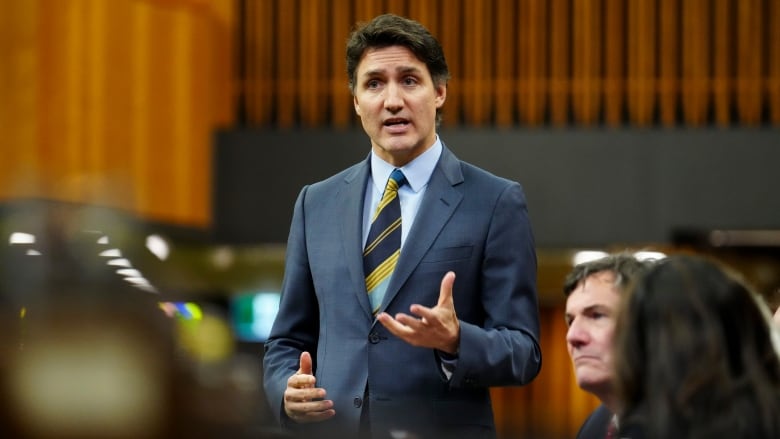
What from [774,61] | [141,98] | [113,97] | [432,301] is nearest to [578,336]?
[432,301]

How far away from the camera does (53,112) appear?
271 inches

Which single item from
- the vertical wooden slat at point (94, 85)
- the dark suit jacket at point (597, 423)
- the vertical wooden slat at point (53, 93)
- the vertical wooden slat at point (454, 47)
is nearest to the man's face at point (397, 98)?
the dark suit jacket at point (597, 423)

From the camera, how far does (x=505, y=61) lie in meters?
8.62

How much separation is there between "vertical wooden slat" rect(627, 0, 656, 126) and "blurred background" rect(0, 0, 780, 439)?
0.5 inches

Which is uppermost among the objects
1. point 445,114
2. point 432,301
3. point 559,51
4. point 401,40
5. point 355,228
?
point 559,51

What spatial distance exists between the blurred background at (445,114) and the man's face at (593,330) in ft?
14.2

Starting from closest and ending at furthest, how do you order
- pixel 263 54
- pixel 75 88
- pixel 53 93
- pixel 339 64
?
1. pixel 53 93
2. pixel 75 88
3. pixel 339 64
4. pixel 263 54

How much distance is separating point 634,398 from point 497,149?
6603 mm

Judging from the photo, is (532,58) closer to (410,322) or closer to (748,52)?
(748,52)

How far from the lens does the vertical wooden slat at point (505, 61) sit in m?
8.54

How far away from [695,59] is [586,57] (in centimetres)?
75

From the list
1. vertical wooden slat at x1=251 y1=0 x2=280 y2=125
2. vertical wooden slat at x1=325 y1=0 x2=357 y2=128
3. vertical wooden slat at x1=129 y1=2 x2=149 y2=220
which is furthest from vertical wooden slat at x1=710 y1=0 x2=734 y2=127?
vertical wooden slat at x1=129 y1=2 x2=149 y2=220

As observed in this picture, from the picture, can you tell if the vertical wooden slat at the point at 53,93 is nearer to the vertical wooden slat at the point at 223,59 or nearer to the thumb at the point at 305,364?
the vertical wooden slat at the point at 223,59

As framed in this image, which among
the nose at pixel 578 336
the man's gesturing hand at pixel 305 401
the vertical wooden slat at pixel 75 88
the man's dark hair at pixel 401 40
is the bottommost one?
the man's gesturing hand at pixel 305 401
